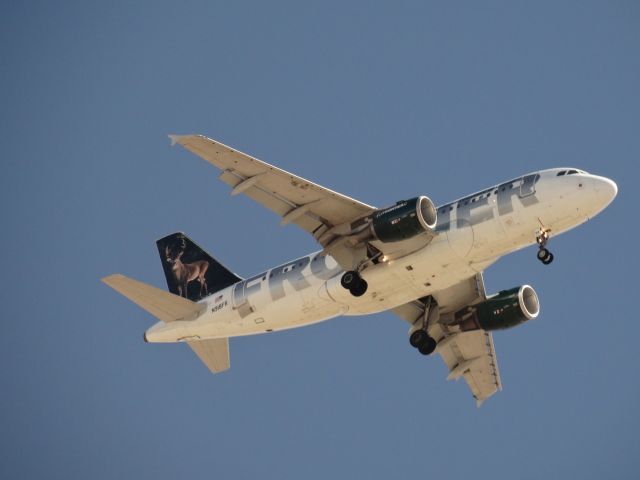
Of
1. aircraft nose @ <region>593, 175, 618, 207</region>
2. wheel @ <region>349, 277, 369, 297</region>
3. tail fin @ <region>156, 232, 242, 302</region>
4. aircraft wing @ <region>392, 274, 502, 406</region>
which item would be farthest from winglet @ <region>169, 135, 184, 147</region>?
aircraft nose @ <region>593, 175, 618, 207</region>

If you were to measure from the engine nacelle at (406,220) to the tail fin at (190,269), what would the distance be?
1054 centimetres

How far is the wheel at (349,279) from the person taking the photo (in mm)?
48125

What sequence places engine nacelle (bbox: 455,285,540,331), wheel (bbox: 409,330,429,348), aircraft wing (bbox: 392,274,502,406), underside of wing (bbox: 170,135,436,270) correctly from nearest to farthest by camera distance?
underside of wing (bbox: 170,135,436,270)
engine nacelle (bbox: 455,285,540,331)
wheel (bbox: 409,330,429,348)
aircraft wing (bbox: 392,274,502,406)

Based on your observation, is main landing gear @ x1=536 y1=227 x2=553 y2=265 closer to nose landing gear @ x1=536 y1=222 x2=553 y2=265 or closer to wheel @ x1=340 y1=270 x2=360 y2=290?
nose landing gear @ x1=536 y1=222 x2=553 y2=265

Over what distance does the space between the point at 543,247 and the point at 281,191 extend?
36.2 ft

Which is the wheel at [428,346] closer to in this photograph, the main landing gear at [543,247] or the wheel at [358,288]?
the wheel at [358,288]

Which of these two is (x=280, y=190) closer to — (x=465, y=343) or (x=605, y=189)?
(x=605, y=189)

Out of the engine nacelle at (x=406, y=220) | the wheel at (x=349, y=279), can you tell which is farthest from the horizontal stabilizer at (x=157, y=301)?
the engine nacelle at (x=406, y=220)

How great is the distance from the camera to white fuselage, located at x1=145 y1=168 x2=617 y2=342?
151ft

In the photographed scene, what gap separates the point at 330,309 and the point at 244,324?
4373 millimetres

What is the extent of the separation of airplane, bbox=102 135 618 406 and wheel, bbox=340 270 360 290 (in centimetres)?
4

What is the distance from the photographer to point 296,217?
4803 centimetres

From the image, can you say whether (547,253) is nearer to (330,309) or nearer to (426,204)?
(426,204)

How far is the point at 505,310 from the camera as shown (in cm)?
5325
